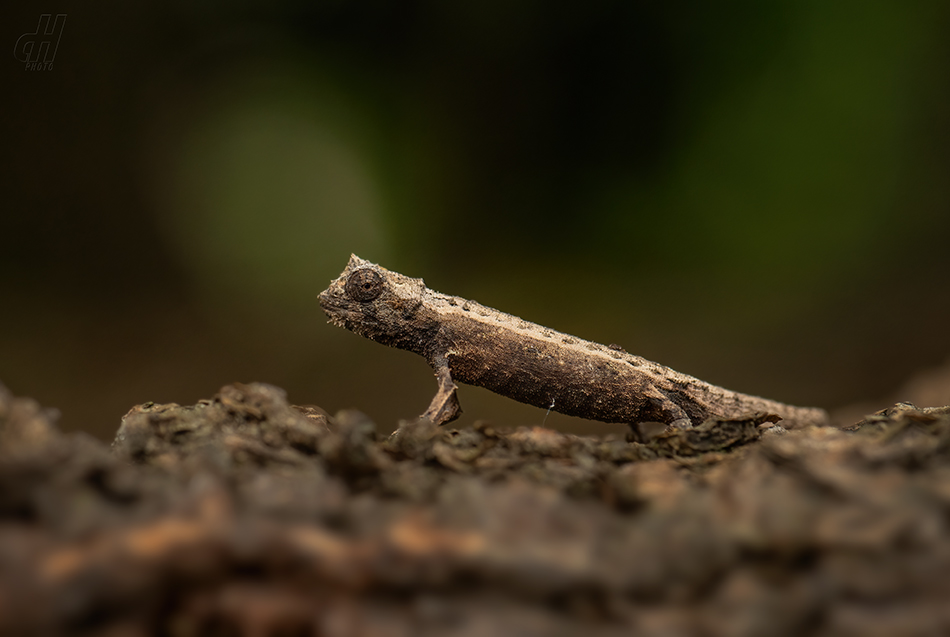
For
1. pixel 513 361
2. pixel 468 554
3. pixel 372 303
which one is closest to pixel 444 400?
pixel 513 361

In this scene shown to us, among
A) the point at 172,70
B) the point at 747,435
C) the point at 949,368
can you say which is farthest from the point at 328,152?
the point at 949,368

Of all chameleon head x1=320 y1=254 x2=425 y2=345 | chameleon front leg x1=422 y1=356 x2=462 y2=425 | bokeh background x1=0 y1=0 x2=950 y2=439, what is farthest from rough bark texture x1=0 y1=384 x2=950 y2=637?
bokeh background x1=0 y1=0 x2=950 y2=439

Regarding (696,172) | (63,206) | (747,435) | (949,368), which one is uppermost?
(696,172)

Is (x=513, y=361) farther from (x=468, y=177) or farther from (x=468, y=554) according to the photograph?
(x=468, y=177)

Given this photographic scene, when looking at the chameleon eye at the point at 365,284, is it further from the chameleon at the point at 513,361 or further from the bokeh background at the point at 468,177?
the bokeh background at the point at 468,177

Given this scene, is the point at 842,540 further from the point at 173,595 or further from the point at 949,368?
the point at 949,368

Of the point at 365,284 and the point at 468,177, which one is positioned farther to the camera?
the point at 468,177
